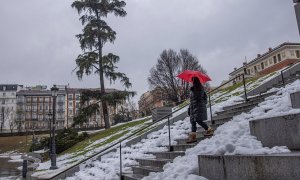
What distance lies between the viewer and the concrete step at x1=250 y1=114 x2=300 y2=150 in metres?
4.12

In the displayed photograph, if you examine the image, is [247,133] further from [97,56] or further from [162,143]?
[97,56]

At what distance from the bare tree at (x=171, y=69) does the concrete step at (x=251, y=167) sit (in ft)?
143

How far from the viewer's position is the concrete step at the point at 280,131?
4.12 m

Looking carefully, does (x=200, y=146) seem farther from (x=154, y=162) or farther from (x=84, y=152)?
(x=84, y=152)

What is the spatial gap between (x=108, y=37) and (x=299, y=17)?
83.3ft

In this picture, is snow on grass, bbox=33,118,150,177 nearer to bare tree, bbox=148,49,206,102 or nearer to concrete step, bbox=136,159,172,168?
concrete step, bbox=136,159,172,168

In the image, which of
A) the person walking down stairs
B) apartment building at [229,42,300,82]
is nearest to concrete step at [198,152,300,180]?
the person walking down stairs

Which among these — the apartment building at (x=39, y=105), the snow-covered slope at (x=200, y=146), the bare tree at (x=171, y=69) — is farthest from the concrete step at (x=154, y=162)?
the apartment building at (x=39, y=105)

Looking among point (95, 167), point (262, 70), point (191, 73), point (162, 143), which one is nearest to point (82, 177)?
point (95, 167)

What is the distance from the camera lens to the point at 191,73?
8.38 metres

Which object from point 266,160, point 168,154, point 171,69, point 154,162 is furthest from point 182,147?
point 171,69

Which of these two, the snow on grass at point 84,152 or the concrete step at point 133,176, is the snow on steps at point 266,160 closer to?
the concrete step at point 133,176

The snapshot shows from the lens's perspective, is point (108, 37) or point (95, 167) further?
point (108, 37)

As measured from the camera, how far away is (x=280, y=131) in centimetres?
436
